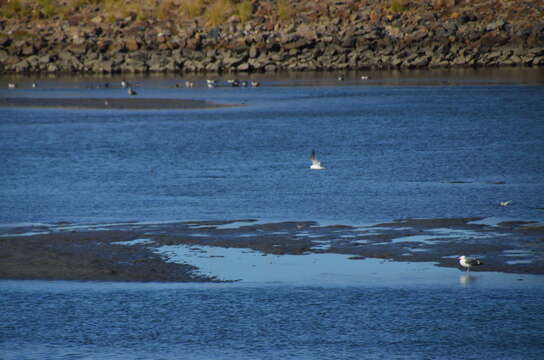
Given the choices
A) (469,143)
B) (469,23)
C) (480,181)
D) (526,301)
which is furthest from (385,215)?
(469,23)

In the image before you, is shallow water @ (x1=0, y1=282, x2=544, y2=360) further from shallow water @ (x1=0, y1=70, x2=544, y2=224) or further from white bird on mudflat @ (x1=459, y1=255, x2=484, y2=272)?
shallow water @ (x1=0, y1=70, x2=544, y2=224)

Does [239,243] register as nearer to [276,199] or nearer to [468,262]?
[468,262]

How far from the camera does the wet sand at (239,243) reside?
15.6 meters

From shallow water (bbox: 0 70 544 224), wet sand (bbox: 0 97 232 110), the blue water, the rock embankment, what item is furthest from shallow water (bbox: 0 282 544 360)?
the rock embankment

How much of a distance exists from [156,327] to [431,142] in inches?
817

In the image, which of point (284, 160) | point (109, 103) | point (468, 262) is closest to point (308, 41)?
point (109, 103)

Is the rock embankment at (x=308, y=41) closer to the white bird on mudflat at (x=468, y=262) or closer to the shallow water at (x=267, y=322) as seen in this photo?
the white bird on mudflat at (x=468, y=262)

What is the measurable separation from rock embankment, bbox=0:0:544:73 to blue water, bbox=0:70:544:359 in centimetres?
3258

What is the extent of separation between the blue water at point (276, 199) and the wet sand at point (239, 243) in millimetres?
696

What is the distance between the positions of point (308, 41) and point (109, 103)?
36055mm

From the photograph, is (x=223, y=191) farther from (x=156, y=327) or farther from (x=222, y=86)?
(x=222, y=86)

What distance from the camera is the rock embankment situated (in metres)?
82.2

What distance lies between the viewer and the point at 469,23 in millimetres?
87250

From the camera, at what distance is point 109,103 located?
53.4m
